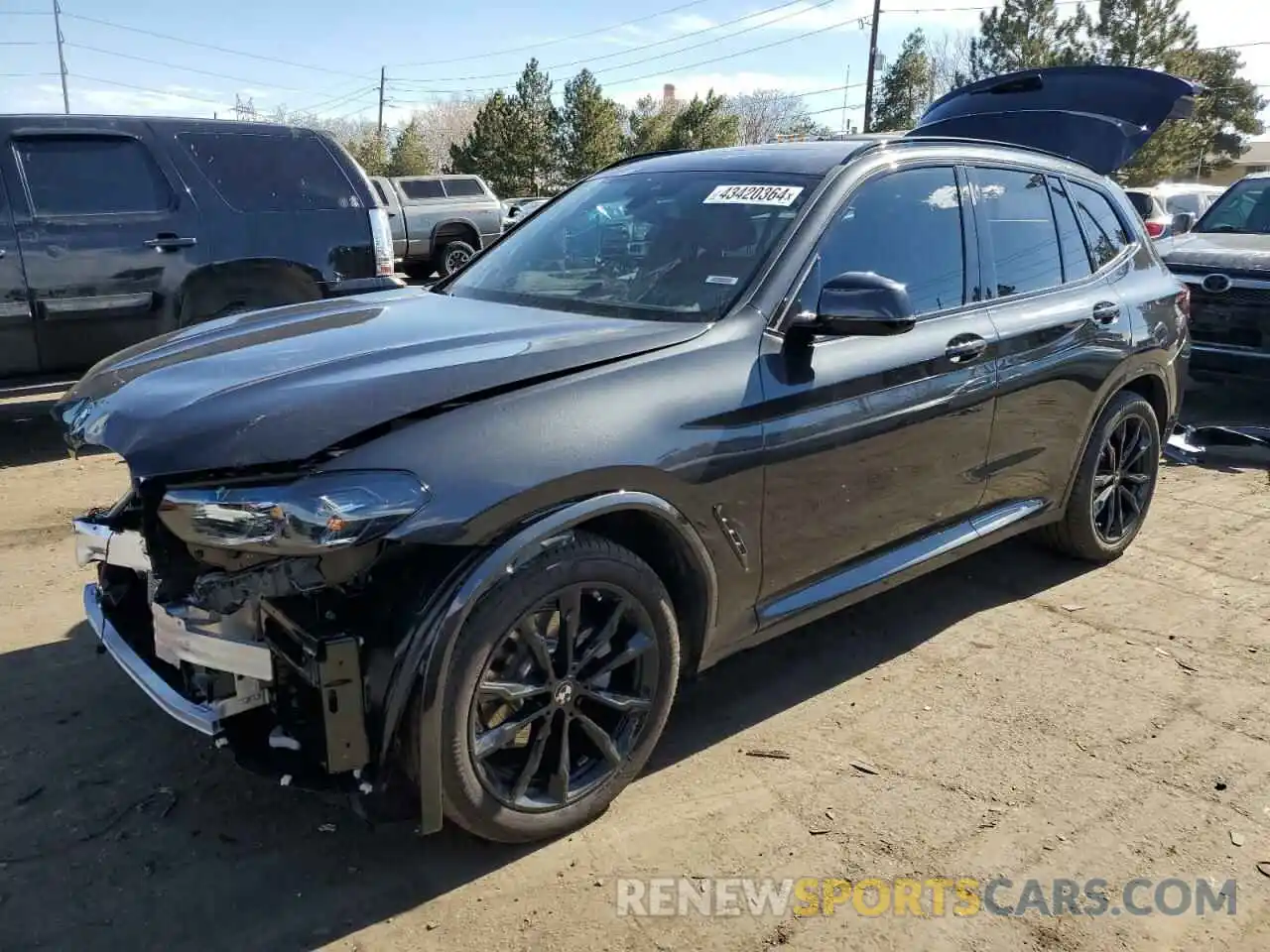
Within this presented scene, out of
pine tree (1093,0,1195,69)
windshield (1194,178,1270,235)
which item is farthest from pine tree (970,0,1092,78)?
windshield (1194,178,1270,235)

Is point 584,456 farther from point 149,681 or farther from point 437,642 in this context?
point 149,681

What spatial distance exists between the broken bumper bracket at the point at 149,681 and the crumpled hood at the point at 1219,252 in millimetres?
7559

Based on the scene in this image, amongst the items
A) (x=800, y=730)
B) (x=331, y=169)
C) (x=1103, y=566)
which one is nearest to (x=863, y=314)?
(x=800, y=730)

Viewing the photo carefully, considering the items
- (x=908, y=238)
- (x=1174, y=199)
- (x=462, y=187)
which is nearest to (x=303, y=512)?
(x=908, y=238)

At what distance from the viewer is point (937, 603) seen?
14.6ft

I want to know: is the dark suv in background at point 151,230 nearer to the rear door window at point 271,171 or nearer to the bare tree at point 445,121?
the rear door window at point 271,171

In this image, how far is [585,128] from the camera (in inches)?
1469

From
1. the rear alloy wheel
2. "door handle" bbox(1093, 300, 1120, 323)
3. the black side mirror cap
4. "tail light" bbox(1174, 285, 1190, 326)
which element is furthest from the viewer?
the rear alloy wheel

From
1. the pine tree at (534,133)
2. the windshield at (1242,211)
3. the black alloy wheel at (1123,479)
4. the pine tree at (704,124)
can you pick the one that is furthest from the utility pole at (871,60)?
the black alloy wheel at (1123,479)

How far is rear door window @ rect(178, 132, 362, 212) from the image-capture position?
6.86 metres

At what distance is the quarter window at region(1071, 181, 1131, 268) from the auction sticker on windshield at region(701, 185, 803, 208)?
1.88 m

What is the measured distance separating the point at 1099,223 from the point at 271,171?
5.36 m

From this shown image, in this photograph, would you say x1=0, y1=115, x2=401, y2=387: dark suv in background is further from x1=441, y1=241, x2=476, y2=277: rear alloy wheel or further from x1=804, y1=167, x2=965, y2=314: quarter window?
x1=441, y1=241, x2=476, y2=277: rear alloy wheel

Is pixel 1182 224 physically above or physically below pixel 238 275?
above
